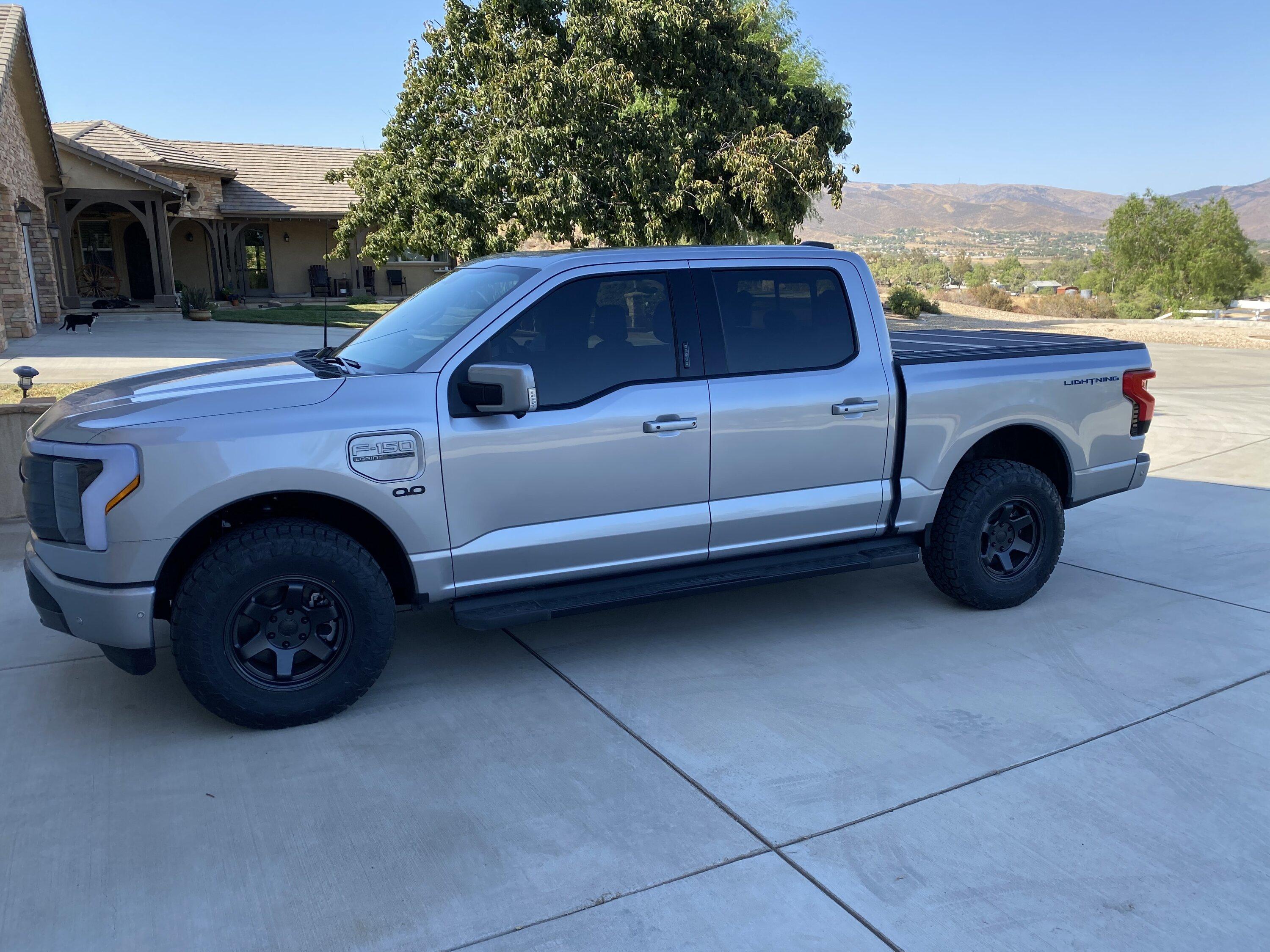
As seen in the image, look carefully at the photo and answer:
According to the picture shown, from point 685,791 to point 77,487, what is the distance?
2.65 meters

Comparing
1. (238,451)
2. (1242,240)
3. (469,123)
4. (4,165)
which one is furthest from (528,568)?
(1242,240)

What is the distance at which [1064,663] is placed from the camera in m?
4.94

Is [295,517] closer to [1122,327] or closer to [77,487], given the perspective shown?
[77,487]

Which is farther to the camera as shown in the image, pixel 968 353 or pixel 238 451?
pixel 968 353

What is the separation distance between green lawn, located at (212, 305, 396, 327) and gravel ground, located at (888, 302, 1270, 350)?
1349 cm

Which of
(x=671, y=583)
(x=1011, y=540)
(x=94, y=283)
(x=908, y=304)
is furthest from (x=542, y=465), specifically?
(x=908, y=304)

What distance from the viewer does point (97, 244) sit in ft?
93.6

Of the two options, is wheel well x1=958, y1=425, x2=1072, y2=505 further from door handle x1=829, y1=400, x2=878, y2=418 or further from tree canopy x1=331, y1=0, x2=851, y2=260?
tree canopy x1=331, y1=0, x2=851, y2=260

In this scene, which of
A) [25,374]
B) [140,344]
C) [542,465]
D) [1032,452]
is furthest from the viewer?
[140,344]

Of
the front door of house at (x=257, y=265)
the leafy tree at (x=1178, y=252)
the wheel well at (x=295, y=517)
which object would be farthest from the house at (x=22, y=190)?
the leafy tree at (x=1178, y=252)

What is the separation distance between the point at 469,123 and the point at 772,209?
580 centimetres

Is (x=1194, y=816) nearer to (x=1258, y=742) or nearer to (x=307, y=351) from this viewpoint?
(x=1258, y=742)

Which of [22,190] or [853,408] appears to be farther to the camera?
[22,190]

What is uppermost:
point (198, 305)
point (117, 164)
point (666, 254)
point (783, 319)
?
point (117, 164)
